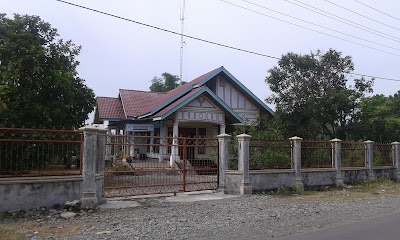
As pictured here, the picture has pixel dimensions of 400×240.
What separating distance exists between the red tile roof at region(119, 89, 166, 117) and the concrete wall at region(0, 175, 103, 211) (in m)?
14.0

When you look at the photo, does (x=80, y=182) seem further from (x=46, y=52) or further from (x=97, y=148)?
(x=46, y=52)

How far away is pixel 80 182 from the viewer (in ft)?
29.2

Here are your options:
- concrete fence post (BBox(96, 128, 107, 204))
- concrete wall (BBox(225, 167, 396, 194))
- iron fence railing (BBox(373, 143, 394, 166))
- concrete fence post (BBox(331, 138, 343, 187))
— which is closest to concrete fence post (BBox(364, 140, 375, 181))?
A: iron fence railing (BBox(373, 143, 394, 166))

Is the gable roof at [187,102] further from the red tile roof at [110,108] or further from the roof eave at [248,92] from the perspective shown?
the red tile roof at [110,108]

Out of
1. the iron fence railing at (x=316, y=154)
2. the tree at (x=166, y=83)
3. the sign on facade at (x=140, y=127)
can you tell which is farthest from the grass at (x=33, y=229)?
the tree at (x=166, y=83)

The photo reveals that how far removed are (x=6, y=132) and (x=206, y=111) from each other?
1330 cm

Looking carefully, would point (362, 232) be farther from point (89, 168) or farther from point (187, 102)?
point (187, 102)

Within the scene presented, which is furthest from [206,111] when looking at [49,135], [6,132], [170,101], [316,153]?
[6,132]

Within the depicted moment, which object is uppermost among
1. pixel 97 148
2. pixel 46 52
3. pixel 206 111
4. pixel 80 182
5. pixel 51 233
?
pixel 46 52

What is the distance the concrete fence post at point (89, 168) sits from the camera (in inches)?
350

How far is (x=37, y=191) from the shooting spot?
8.34 m

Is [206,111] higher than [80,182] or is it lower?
higher

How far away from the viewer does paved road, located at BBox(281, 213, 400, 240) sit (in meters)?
6.22

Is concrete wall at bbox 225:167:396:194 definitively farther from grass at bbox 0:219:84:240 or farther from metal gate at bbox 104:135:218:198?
grass at bbox 0:219:84:240
